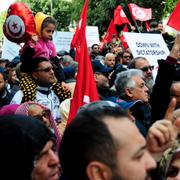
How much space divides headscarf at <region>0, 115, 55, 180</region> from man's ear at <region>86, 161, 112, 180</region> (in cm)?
23

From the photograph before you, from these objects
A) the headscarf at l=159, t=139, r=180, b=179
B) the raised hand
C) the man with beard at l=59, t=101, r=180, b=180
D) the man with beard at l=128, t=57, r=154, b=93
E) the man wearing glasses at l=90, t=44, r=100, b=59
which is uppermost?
the man with beard at l=59, t=101, r=180, b=180

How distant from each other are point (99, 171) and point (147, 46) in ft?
17.0

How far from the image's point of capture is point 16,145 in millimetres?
1894

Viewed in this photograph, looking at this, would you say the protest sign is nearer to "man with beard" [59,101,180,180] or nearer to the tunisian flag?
the tunisian flag

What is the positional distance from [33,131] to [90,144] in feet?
0.76

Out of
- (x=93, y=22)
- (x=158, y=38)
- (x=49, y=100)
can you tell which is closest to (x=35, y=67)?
(x=49, y=100)

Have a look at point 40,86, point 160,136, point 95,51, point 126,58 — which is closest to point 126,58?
point 126,58

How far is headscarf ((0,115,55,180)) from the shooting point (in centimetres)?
189

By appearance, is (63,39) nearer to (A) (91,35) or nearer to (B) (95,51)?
(B) (95,51)

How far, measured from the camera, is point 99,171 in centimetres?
188

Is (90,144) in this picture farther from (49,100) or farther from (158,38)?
(158,38)

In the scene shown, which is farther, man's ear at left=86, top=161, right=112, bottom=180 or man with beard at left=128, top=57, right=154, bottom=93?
man with beard at left=128, top=57, right=154, bottom=93

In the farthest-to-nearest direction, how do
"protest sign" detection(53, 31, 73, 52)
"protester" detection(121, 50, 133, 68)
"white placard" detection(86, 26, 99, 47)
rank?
"white placard" detection(86, 26, 99, 47), "protest sign" detection(53, 31, 73, 52), "protester" detection(121, 50, 133, 68)

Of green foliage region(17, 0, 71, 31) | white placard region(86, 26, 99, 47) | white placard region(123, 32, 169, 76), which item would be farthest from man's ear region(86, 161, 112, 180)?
green foliage region(17, 0, 71, 31)
